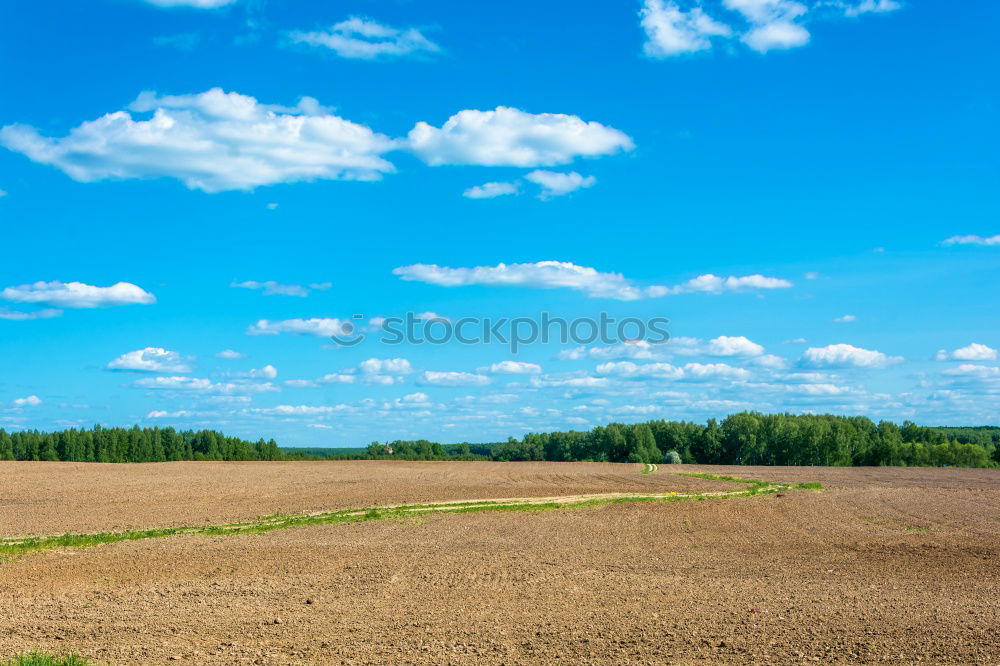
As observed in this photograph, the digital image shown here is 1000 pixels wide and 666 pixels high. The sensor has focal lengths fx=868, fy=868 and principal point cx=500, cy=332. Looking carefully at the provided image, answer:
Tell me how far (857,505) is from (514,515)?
19.1 meters

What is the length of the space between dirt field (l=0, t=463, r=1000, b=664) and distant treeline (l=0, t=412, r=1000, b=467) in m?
87.9

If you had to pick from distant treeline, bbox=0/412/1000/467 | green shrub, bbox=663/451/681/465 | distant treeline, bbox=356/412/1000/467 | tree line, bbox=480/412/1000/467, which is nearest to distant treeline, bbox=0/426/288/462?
distant treeline, bbox=0/412/1000/467

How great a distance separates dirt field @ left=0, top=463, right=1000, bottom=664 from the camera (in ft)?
46.8

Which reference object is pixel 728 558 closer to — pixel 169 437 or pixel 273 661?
pixel 273 661

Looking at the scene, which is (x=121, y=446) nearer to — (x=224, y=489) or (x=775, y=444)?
(x=224, y=489)

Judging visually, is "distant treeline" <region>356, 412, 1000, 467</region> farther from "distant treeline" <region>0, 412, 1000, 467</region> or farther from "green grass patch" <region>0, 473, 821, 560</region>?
"green grass patch" <region>0, 473, 821, 560</region>

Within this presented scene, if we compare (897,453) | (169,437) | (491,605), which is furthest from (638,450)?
(491,605)

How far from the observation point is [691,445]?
14188cm

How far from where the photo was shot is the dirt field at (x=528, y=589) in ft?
46.8

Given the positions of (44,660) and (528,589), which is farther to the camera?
(528,589)

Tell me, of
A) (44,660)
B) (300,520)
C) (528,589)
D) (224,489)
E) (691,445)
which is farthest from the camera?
(691,445)

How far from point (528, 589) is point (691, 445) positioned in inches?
4989

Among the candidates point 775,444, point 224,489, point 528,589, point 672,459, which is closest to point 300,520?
point 528,589

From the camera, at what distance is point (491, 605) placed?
17.7m
